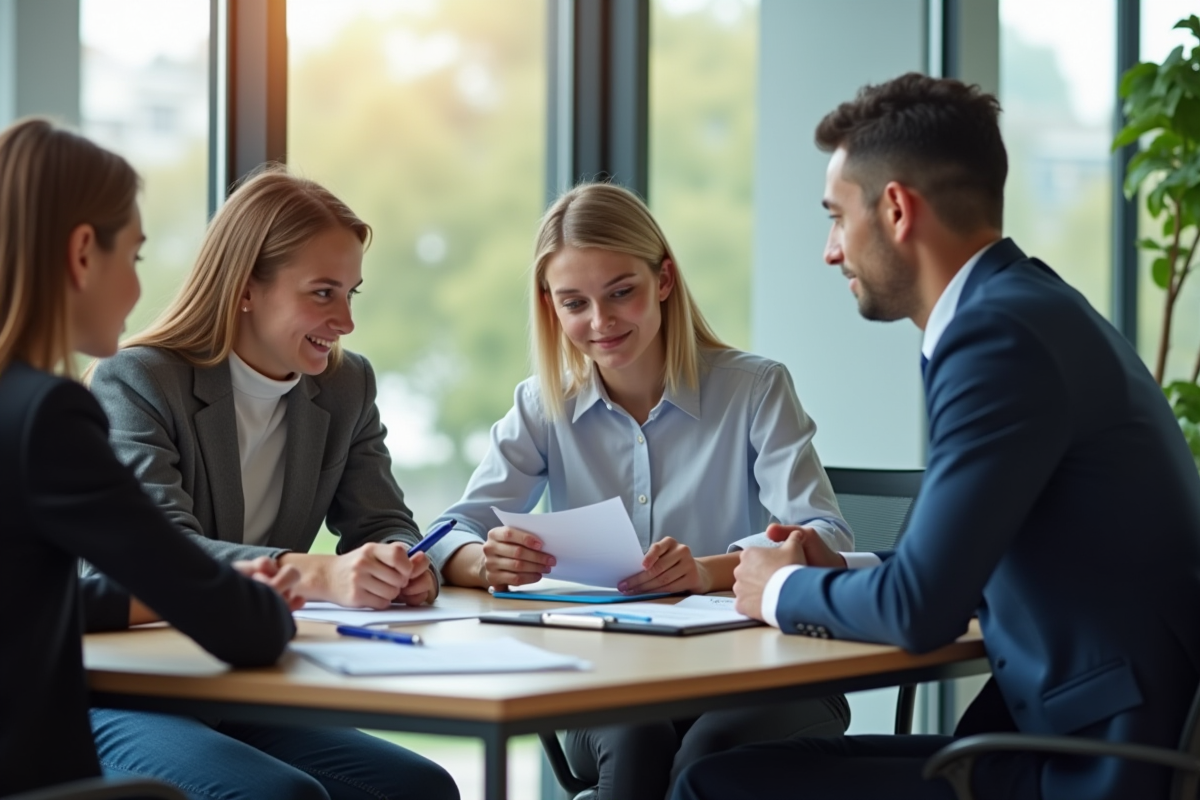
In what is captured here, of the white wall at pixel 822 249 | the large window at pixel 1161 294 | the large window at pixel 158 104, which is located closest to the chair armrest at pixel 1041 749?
the large window at pixel 158 104

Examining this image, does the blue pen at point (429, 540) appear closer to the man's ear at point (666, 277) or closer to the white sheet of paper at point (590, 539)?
the white sheet of paper at point (590, 539)

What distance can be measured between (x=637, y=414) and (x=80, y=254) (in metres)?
1.37

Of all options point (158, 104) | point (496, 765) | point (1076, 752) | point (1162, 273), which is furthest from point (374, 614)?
point (1162, 273)

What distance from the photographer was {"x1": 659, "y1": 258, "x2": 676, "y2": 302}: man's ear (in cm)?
275

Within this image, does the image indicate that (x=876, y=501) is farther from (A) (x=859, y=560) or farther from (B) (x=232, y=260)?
(B) (x=232, y=260)

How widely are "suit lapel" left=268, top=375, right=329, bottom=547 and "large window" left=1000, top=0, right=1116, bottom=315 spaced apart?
259 centimetres

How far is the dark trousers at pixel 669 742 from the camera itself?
7.34ft

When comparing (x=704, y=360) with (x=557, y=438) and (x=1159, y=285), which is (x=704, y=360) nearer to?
(x=557, y=438)

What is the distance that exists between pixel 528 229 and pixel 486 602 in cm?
200

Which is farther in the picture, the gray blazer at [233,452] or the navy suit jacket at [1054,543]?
the gray blazer at [233,452]

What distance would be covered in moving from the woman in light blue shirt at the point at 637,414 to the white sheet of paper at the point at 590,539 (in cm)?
34

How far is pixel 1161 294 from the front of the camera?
17.0ft

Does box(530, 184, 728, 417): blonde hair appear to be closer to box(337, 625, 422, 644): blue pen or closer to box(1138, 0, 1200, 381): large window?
box(337, 625, 422, 644): blue pen

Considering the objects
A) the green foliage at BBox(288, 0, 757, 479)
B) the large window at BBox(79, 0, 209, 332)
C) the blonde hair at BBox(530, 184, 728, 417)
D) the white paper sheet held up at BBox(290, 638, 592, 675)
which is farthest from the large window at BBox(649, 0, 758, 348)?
the white paper sheet held up at BBox(290, 638, 592, 675)
